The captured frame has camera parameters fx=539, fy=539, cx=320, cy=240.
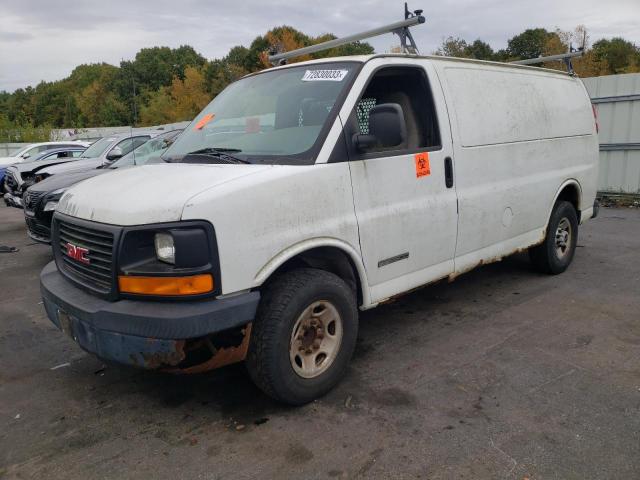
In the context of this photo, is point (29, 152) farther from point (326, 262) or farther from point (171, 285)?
point (171, 285)

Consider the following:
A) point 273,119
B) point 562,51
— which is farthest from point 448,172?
point 562,51

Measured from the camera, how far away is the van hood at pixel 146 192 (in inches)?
109

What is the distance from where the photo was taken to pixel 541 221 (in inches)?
211

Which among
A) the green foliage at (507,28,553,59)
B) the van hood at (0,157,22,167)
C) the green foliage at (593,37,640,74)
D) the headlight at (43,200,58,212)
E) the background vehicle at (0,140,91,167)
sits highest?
the green foliage at (507,28,553,59)

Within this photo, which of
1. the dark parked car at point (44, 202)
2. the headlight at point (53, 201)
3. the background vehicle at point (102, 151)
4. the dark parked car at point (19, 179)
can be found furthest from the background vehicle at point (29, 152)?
the headlight at point (53, 201)

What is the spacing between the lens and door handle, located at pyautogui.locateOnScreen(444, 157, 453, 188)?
407 cm

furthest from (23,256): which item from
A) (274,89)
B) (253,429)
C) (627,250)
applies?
(627,250)

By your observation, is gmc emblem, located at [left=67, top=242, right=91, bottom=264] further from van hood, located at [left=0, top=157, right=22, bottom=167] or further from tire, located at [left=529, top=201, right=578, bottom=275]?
van hood, located at [left=0, top=157, right=22, bottom=167]

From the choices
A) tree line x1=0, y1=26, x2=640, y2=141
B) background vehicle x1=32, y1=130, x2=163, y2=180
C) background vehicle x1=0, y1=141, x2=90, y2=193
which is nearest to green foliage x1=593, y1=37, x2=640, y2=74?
tree line x1=0, y1=26, x2=640, y2=141

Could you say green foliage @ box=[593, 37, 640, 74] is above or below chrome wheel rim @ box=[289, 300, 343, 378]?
above

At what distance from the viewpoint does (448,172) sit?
4.09 m

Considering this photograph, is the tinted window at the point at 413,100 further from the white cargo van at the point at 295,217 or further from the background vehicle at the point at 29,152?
the background vehicle at the point at 29,152

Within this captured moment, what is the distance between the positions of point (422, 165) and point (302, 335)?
5.03ft

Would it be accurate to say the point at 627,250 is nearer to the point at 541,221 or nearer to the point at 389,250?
the point at 541,221
